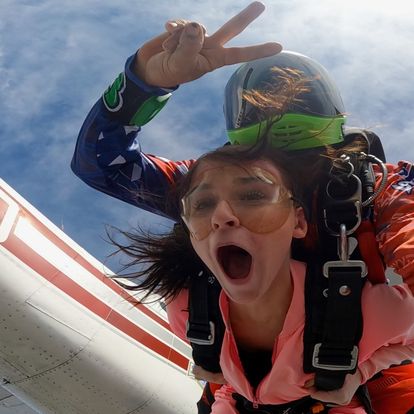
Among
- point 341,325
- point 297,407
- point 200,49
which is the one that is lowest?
point 297,407

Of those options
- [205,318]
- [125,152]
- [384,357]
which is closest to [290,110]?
[125,152]

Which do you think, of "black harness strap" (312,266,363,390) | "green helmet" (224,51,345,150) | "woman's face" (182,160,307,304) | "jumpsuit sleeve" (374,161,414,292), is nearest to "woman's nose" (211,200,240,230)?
"woman's face" (182,160,307,304)

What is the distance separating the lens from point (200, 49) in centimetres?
247

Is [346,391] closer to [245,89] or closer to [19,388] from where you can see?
[245,89]

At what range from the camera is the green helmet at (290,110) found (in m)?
2.76

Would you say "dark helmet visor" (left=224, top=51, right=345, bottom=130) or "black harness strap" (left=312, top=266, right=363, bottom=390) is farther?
"dark helmet visor" (left=224, top=51, right=345, bottom=130)

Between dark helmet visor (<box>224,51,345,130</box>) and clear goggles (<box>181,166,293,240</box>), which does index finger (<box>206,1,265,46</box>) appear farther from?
clear goggles (<box>181,166,293,240</box>)

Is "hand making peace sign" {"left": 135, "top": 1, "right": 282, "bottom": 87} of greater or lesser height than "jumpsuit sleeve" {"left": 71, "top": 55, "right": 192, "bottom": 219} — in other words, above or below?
above

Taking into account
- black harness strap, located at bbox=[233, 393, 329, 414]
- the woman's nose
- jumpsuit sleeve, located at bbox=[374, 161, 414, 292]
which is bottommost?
black harness strap, located at bbox=[233, 393, 329, 414]

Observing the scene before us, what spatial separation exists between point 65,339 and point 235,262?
313cm

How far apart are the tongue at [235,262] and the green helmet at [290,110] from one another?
0.56 metres

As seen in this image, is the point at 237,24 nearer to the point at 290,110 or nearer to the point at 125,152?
the point at 290,110

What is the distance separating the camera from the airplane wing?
511 centimetres

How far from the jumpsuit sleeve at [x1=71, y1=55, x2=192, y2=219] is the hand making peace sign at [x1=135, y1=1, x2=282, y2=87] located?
242 mm
